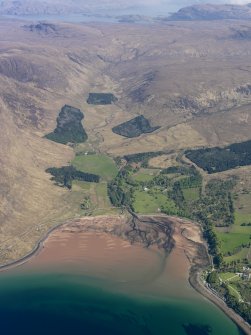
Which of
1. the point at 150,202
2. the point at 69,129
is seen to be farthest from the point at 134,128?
the point at 150,202

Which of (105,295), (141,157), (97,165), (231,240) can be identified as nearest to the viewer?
(105,295)

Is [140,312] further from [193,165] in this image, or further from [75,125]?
[75,125]

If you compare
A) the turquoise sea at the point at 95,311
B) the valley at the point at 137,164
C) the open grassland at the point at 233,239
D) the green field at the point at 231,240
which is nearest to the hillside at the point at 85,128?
the valley at the point at 137,164

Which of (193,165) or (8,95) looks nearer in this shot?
(193,165)

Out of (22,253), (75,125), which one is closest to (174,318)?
(22,253)

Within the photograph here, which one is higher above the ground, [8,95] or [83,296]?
[8,95]

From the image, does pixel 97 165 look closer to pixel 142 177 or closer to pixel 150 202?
pixel 142 177

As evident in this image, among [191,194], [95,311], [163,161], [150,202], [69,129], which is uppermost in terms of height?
[69,129]
